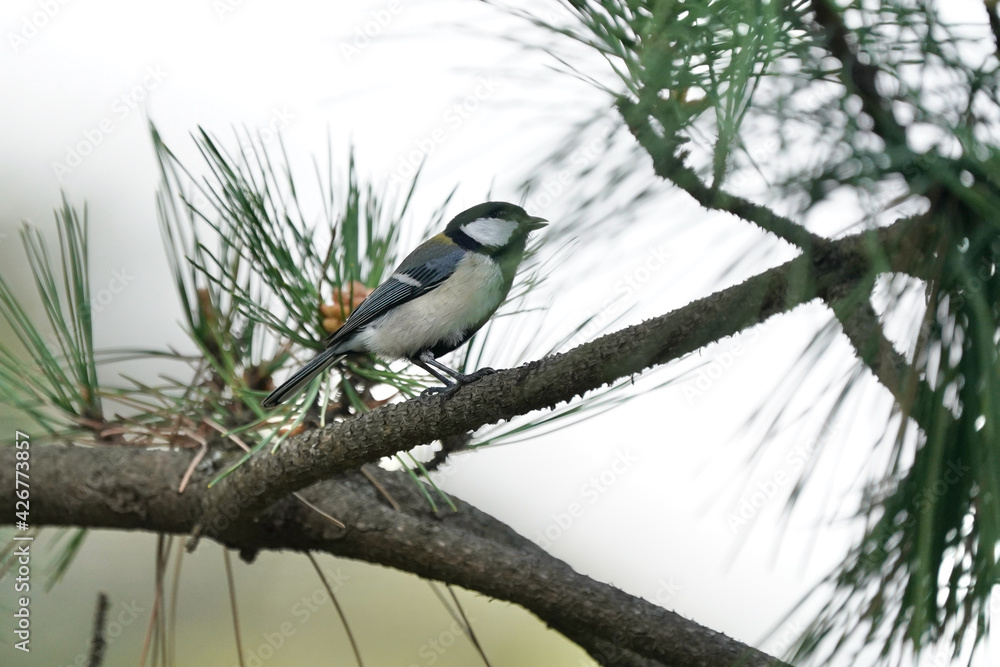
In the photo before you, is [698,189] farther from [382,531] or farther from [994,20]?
[382,531]

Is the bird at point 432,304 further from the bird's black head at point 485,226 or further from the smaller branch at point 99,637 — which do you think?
the smaller branch at point 99,637

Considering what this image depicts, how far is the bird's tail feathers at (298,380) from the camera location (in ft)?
3.86

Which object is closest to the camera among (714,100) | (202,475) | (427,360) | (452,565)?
(714,100)

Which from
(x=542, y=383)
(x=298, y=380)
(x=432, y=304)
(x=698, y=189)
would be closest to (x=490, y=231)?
(x=432, y=304)

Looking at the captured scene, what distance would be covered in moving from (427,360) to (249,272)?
31 centimetres

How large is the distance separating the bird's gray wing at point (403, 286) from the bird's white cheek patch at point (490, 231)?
4cm

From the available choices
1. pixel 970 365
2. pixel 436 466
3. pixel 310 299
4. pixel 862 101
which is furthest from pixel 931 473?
pixel 310 299

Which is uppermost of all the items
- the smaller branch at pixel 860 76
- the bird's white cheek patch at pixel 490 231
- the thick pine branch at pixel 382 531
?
the bird's white cheek patch at pixel 490 231

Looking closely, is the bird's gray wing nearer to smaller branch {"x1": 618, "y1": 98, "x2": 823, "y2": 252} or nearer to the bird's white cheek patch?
the bird's white cheek patch

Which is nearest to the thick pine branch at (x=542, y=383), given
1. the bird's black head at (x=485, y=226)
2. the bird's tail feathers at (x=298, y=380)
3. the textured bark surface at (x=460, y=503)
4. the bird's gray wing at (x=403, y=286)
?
the textured bark surface at (x=460, y=503)

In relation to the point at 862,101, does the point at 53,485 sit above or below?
below

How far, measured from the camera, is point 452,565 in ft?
3.53

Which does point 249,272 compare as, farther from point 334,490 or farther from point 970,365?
point 970,365

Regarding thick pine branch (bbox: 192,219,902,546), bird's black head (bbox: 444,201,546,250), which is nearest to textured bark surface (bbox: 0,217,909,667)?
thick pine branch (bbox: 192,219,902,546)
